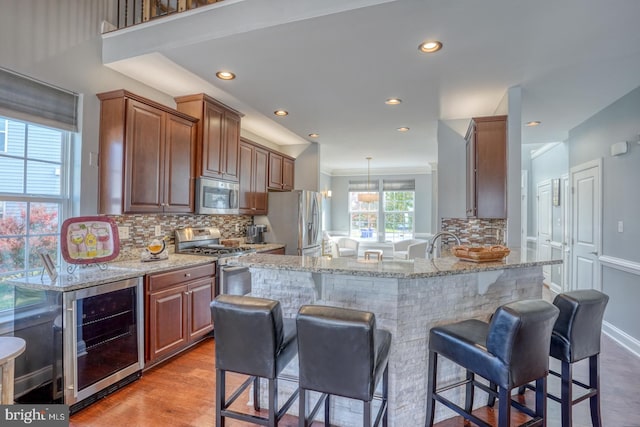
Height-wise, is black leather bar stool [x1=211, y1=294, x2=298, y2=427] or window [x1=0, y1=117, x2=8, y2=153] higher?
window [x1=0, y1=117, x2=8, y2=153]

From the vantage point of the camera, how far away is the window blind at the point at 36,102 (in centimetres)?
230

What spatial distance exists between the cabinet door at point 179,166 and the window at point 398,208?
6.37 m

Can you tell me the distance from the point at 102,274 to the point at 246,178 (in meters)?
2.40

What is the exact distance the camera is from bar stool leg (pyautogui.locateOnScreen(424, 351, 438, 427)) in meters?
1.90

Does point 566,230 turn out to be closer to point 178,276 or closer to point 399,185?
point 399,185

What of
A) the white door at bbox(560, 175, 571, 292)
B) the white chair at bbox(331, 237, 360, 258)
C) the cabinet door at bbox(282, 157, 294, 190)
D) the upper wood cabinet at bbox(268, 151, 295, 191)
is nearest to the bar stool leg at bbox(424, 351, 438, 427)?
the upper wood cabinet at bbox(268, 151, 295, 191)

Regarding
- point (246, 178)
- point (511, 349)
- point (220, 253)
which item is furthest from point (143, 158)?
point (511, 349)

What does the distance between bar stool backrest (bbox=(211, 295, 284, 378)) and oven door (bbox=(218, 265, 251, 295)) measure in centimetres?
164

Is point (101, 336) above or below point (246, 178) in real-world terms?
below

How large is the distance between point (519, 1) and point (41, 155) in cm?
345

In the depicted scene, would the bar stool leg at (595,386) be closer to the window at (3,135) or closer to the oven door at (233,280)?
the oven door at (233,280)

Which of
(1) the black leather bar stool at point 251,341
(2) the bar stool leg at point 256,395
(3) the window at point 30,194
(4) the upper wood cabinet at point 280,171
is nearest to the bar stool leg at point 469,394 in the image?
(1) the black leather bar stool at point 251,341

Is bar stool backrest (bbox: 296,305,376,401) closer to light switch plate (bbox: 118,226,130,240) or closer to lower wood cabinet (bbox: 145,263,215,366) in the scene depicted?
lower wood cabinet (bbox: 145,263,215,366)

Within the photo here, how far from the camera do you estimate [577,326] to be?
182 cm
